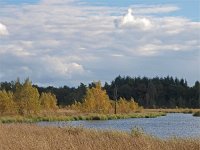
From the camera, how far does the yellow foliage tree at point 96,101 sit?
2486 inches

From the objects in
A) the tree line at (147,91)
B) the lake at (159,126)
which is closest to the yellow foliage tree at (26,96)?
the lake at (159,126)

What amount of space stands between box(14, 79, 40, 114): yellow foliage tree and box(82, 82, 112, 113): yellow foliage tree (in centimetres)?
1044

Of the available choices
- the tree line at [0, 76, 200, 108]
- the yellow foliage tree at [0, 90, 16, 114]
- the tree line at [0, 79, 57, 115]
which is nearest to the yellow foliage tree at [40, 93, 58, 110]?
the tree line at [0, 79, 57, 115]

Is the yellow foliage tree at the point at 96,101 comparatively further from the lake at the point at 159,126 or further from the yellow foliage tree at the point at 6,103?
the lake at the point at 159,126

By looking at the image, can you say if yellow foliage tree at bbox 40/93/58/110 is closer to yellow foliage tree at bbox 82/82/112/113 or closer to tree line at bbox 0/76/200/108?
yellow foliage tree at bbox 82/82/112/113

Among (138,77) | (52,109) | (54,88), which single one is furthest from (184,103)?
(52,109)

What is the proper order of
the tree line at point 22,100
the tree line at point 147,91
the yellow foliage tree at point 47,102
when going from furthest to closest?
1. the tree line at point 147,91
2. the yellow foliage tree at point 47,102
3. the tree line at point 22,100

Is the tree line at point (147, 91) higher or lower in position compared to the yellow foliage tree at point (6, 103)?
higher

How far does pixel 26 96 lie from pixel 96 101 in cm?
1432

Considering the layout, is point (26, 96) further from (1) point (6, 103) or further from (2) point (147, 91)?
(2) point (147, 91)

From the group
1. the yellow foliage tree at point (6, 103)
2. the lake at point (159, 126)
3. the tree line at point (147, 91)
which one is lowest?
the lake at point (159, 126)

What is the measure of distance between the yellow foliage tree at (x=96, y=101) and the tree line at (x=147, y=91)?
40.3 m

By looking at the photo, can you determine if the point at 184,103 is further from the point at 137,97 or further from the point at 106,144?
the point at 106,144

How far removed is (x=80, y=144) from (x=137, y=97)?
363ft
